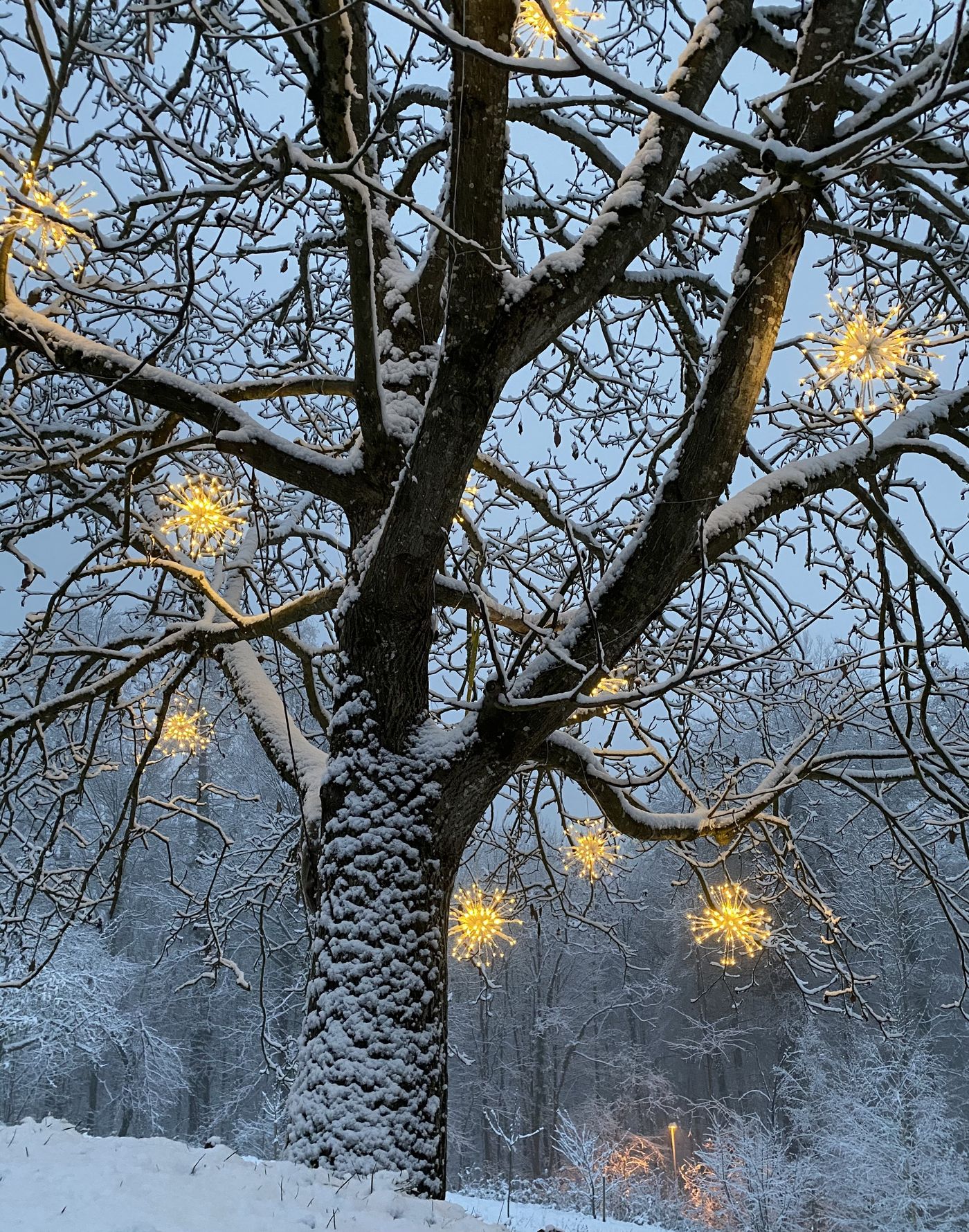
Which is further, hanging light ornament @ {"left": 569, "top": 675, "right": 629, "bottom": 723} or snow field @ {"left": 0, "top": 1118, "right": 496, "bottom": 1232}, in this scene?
hanging light ornament @ {"left": 569, "top": 675, "right": 629, "bottom": 723}

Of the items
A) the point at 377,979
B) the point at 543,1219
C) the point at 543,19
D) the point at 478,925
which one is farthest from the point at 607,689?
the point at 543,1219

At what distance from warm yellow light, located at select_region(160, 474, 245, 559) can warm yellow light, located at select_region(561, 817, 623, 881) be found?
7.97ft

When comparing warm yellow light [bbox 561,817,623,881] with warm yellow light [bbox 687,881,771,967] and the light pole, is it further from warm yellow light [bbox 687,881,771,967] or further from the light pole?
the light pole

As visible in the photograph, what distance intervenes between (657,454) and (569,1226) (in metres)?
12.2

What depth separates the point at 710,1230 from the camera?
42.9 feet

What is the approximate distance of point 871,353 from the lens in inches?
107

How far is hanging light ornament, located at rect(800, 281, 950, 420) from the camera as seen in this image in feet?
8.89

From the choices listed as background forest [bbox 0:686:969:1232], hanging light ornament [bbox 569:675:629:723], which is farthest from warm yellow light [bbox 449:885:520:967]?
background forest [bbox 0:686:969:1232]

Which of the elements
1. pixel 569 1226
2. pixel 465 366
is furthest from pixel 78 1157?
pixel 569 1226

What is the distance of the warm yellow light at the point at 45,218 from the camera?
7.97 ft

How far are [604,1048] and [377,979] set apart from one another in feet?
70.7

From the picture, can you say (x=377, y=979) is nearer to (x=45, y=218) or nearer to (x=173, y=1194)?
(x=173, y=1194)

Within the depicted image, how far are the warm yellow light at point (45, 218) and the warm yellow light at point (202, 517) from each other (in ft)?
3.10

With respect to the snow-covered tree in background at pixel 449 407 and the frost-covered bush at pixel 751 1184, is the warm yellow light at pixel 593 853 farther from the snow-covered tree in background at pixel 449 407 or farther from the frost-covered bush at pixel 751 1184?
the frost-covered bush at pixel 751 1184
